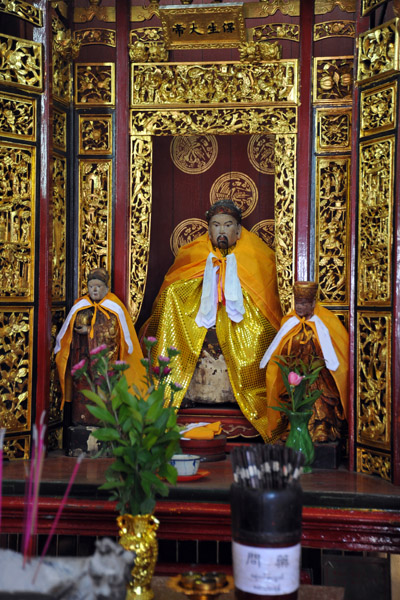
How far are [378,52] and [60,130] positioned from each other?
6.18ft

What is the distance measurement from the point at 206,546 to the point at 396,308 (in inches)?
57.1

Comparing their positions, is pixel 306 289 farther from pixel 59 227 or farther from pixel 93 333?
pixel 59 227

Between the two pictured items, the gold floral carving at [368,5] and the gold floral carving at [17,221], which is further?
Result: the gold floral carving at [17,221]

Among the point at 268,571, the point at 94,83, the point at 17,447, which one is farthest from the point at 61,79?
the point at 268,571

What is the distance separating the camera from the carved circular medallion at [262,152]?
17.3 ft

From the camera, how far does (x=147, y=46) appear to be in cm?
481

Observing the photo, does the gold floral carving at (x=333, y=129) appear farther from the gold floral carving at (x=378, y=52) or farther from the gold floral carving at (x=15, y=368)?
the gold floral carving at (x=15, y=368)

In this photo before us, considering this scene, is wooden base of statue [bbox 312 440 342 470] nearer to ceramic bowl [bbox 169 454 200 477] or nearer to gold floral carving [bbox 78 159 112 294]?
ceramic bowl [bbox 169 454 200 477]

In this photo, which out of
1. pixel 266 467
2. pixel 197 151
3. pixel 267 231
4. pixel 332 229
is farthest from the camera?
pixel 197 151

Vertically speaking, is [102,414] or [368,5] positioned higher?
[368,5]

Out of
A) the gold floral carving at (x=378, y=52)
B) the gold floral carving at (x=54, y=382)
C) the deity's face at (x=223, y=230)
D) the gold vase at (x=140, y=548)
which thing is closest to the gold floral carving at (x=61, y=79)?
the deity's face at (x=223, y=230)

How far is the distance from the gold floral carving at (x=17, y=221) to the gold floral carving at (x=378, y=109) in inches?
71.7

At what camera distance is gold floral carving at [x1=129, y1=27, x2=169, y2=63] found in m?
4.80

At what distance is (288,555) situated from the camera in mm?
2051
